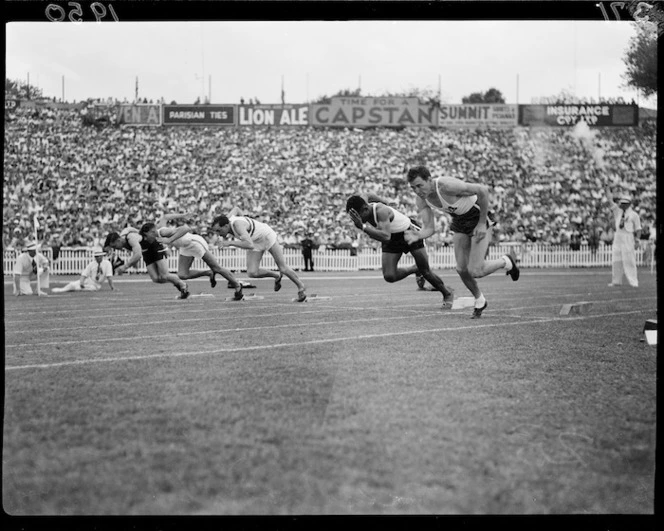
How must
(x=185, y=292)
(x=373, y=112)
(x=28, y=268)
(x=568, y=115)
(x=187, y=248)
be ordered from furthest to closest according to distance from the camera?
(x=185, y=292) < (x=187, y=248) < (x=28, y=268) < (x=373, y=112) < (x=568, y=115)

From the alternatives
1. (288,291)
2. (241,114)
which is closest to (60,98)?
(241,114)

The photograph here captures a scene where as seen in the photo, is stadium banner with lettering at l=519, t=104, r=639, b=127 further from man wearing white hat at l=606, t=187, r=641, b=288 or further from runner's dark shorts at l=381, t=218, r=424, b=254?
runner's dark shorts at l=381, t=218, r=424, b=254

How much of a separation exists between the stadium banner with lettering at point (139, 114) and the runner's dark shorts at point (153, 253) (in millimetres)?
957

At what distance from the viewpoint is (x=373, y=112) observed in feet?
14.0

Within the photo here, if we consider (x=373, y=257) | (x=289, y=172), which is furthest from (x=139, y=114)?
(x=373, y=257)

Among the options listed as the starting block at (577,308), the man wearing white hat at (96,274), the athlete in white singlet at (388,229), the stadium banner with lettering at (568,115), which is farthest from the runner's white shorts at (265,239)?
the starting block at (577,308)

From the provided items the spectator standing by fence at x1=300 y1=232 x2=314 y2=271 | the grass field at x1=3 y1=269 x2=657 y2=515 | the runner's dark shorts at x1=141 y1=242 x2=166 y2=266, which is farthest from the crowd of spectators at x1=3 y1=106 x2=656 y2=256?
the grass field at x1=3 y1=269 x2=657 y2=515

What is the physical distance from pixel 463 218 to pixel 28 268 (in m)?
2.97

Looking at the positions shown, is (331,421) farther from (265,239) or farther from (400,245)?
(400,245)

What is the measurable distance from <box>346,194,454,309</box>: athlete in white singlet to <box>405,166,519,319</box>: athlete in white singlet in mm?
99

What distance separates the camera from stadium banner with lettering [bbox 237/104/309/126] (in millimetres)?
4270

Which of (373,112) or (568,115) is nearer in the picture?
(568,115)

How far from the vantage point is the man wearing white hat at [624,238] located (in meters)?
4.00
